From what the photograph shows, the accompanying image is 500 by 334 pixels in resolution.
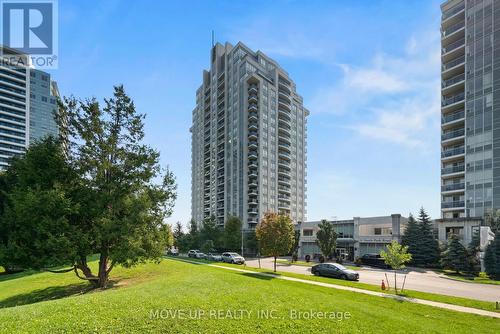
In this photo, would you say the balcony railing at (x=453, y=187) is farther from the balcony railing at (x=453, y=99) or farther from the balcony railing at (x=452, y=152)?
the balcony railing at (x=453, y=99)

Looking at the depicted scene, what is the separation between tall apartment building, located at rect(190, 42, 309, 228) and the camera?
282 feet

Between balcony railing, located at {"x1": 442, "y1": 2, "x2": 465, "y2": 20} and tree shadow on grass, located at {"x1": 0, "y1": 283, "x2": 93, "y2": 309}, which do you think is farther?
balcony railing, located at {"x1": 442, "y1": 2, "x2": 465, "y2": 20}

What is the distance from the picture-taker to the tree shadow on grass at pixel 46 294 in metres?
18.0

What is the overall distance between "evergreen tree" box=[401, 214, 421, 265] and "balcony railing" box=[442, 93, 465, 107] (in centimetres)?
2815

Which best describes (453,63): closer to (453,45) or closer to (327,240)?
(453,45)

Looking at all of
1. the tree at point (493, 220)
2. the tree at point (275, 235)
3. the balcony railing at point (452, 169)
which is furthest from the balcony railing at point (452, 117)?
the tree at point (275, 235)

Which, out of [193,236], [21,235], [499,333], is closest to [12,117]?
[193,236]

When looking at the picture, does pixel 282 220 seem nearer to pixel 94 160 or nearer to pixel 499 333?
pixel 94 160

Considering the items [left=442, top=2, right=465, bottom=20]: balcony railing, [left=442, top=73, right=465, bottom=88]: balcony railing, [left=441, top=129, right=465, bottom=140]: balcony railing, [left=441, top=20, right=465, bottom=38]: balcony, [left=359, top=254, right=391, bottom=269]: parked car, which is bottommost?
[left=359, top=254, right=391, bottom=269]: parked car

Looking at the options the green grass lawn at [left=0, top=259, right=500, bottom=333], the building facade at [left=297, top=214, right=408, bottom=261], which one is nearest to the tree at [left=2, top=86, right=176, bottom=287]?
the green grass lawn at [left=0, top=259, right=500, bottom=333]

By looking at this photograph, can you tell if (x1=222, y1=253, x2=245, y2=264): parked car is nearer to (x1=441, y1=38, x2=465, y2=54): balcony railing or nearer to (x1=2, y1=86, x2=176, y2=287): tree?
(x1=2, y1=86, x2=176, y2=287): tree

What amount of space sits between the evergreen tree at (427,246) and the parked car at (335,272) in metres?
20.3

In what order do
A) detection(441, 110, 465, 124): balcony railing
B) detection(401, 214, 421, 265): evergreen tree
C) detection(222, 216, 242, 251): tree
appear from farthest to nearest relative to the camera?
detection(222, 216, 242, 251): tree, detection(441, 110, 465, 124): balcony railing, detection(401, 214, 421, 265): evergreen tree

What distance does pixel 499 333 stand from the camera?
1092 cm
